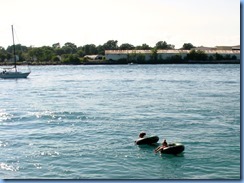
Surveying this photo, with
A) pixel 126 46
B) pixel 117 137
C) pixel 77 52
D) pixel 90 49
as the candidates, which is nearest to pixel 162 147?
pixel 117 137

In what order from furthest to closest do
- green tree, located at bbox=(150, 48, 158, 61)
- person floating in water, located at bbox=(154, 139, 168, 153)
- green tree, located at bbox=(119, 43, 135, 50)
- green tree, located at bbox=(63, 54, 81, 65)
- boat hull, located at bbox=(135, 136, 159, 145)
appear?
green tree, located at bbox=(119, 43, 135, 50) < green tree, located at bbox=(63, 54, 81, 65) < green tree, located at bbox=(150, 48, 158, 61) < boat hull, located at bbox=(135, 136, 159, 145) < person floating in water, located at bbox=(154, 139, 168, 153)

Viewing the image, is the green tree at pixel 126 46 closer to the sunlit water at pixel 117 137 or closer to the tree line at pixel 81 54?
the tree line at pixel 81 54

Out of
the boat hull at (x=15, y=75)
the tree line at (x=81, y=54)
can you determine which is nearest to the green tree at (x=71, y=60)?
the tree line at (x=81, y=54)

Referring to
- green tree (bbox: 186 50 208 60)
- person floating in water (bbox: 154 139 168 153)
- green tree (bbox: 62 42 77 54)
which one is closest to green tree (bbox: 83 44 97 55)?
green tree (bbox: 62 42 77 54)

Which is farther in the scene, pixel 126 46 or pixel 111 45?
pixel 111 45

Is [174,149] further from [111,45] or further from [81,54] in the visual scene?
[111,45]

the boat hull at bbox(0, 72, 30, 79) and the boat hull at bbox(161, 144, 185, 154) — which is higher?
the boat hull at bbox(0, 72, 30, 79)

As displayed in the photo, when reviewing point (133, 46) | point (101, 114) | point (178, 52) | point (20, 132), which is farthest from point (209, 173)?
point (133, 46)

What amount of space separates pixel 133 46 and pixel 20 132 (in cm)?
10168

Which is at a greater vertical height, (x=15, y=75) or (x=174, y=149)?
(x=15, y=75)

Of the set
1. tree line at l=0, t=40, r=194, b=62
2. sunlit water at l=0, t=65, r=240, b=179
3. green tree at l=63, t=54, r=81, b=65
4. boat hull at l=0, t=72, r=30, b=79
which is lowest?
sunlit water at l=0, t=65, r=240, b=179

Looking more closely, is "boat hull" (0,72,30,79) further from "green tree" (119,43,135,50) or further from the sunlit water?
"green tree" (119,43,135,50)

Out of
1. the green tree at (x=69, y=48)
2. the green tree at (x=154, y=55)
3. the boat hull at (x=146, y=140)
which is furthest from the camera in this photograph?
the green tree at (x=69, y=48)

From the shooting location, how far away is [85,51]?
120812 millimetres
